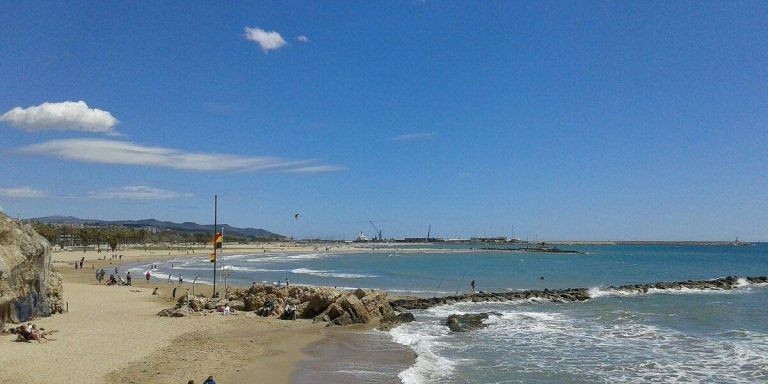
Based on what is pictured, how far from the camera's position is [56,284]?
80.1 ft

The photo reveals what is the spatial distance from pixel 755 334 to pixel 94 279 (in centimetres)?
4497

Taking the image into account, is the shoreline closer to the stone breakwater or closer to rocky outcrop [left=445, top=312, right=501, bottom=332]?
rocky outcrop [left=445, top=312, right=501, bottom=332]

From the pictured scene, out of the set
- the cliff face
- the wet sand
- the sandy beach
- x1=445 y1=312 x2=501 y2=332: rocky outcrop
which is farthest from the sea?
the cliff face

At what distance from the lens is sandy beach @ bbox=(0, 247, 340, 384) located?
14.4 m

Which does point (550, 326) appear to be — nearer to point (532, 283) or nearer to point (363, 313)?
point (363, 313)

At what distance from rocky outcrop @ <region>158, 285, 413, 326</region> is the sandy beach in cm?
104

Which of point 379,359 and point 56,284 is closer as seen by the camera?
point 379,359

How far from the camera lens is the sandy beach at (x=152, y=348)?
569 inches

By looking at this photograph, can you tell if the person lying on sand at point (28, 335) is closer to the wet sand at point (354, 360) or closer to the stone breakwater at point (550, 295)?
the wet sand at point (354, 360)

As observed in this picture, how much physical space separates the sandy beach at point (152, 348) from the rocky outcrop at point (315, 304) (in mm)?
1043

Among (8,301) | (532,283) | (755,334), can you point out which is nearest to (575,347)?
(755,334)

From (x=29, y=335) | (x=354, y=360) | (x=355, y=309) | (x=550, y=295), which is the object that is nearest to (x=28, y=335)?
(x=29, y=335)

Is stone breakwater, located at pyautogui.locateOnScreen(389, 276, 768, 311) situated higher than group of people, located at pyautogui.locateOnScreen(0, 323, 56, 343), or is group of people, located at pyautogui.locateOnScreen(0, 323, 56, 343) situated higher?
group of people, located at pyautogui.locateOnScreen(0, 323, 56, 343)

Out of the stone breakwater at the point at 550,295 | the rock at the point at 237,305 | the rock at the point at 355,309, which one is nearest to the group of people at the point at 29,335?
the rock at the point at 237,305
